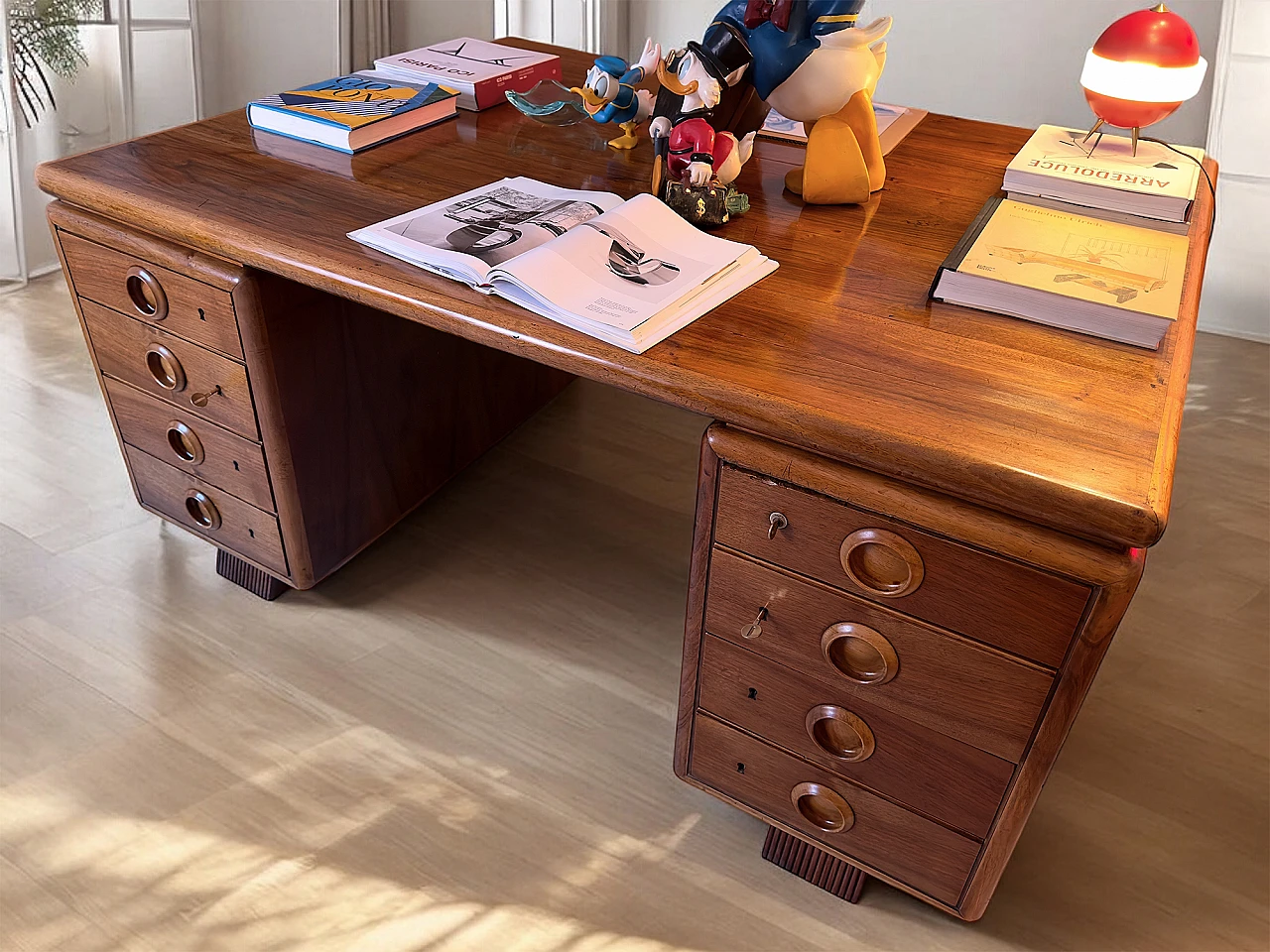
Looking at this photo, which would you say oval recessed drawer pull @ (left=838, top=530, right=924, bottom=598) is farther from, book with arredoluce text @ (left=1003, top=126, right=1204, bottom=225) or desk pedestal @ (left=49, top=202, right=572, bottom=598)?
desk pedestal @ (left=49, top=202, right=572, bottom=598)

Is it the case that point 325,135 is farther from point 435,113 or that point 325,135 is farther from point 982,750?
point 982,750

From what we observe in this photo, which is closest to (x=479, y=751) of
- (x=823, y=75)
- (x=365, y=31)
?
(x=823, y=75)

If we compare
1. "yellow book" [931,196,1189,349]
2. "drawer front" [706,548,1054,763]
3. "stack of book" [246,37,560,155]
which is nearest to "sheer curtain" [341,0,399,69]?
"stack of book" [246,37,560,155]

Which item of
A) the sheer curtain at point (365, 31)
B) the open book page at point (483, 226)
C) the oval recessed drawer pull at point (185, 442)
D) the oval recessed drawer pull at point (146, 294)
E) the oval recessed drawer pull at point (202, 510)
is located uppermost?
the open book page at point (483, 226)

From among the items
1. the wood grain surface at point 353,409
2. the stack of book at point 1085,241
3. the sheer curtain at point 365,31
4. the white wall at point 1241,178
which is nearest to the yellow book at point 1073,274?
the stack of book at point 1085,241

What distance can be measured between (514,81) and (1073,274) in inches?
37.8

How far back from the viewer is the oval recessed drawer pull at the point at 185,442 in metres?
1.53

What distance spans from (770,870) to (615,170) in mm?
902

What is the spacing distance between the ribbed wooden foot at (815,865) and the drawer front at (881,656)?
0.88 ft

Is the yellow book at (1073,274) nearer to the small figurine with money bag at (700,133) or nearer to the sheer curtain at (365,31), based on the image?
the small figurine with money bag at (700,133)

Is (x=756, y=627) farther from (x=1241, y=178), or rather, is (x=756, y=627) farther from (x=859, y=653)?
(x=1241, y=178)

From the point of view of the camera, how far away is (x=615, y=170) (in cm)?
148

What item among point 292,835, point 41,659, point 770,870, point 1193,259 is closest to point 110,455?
point 41,659

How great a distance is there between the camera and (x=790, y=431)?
0.98 metres
